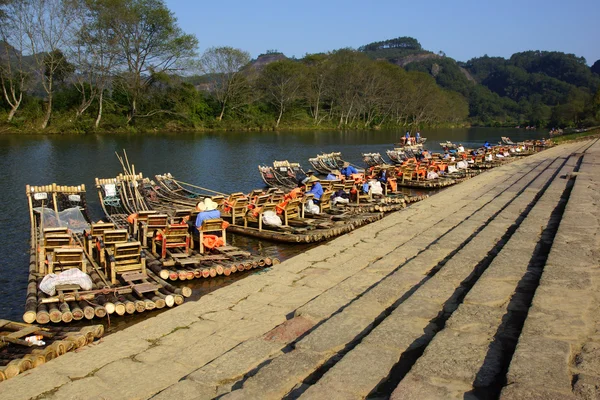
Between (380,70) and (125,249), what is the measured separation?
297ft

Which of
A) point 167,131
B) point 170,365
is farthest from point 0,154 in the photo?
point 170,365

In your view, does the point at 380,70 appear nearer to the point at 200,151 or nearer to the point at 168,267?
the point at 200,151

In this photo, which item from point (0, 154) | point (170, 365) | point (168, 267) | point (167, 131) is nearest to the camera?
point (170, 365)

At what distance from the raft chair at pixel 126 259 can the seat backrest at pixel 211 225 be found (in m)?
2.17

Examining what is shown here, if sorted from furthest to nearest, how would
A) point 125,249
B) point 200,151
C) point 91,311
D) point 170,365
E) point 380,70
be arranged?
1. point 380,70
2. point 200,151
3. point 125,249
4. point 91,311
5. point 170,365

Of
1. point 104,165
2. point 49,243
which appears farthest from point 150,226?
point 104,165

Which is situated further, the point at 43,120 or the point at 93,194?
the point at 43,120

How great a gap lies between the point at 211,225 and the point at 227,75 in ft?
213

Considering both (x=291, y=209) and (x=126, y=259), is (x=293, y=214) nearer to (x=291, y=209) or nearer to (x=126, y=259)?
(x=291, y=209)

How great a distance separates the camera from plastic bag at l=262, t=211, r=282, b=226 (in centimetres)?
1603

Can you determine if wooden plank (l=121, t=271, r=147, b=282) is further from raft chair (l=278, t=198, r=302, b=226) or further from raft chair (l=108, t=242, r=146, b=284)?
raft chair (l=278, t=198, r=302, b=226)

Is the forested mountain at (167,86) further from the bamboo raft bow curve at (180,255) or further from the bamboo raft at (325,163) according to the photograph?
the bamboo raft bow curve at (180,255)

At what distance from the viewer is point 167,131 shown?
2594 inches

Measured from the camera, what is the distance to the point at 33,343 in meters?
7.64
